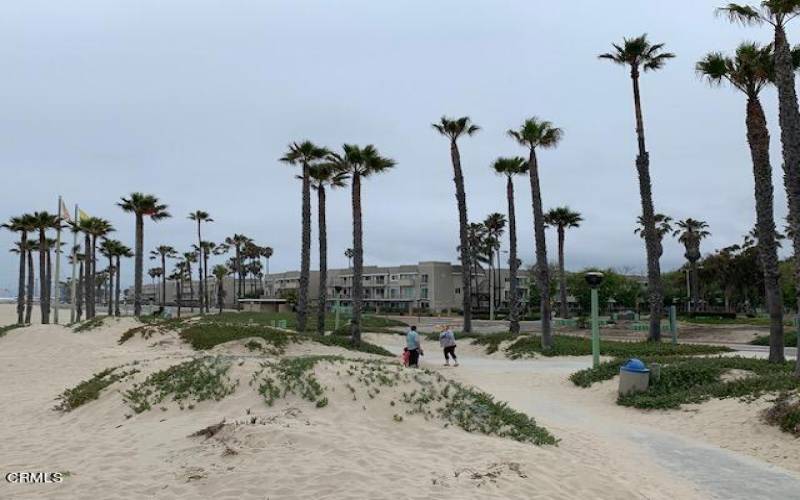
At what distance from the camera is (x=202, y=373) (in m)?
10.9

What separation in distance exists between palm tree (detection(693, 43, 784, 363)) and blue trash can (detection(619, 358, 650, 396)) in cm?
469

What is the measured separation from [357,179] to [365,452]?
22.0 metres

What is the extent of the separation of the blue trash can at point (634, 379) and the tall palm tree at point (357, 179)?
14501mm

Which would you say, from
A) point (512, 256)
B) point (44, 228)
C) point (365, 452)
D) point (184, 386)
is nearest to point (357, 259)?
point (512, 256)

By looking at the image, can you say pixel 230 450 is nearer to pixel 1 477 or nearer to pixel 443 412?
pixel 1 477

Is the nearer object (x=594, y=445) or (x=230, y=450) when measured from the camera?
(x=230, y=450)

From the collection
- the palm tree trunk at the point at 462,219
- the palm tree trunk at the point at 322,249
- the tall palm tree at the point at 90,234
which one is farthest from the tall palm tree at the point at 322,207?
the tall palm tree at the point at 90,234

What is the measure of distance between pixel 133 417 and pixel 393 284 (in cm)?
9094

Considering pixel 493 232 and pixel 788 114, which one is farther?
pixel 493 232

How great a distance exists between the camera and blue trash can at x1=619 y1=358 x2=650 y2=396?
14062 millimetres

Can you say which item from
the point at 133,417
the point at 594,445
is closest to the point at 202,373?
the point at 133,417

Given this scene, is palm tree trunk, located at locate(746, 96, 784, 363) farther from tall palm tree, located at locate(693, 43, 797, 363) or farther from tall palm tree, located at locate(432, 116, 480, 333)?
tall palm tree, located at locate(432, 116, 480, 333)

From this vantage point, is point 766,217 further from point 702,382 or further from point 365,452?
point 365,452

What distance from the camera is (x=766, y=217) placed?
1672 centimetres
